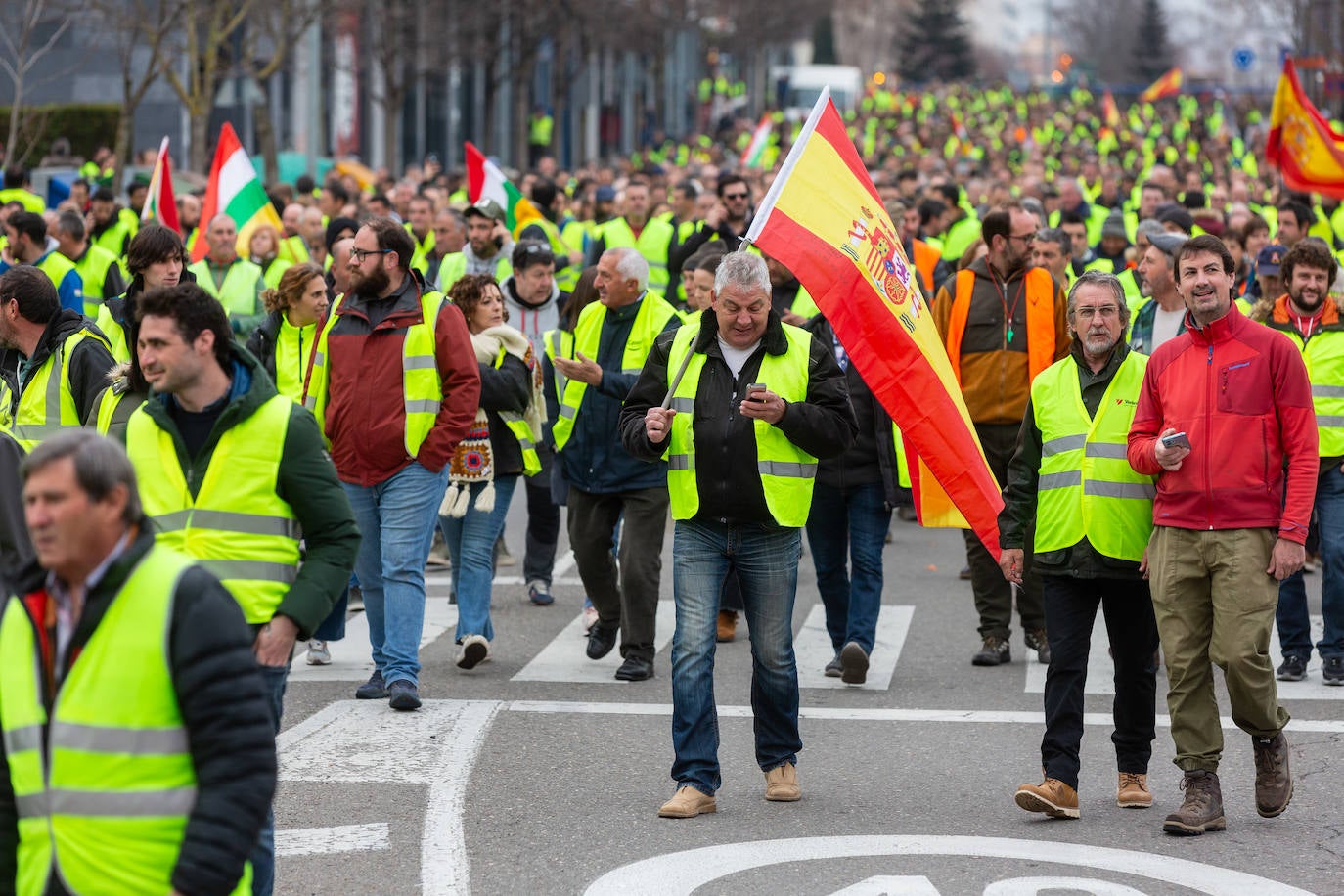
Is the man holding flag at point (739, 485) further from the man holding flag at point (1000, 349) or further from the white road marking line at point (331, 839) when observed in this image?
the man holding flag at point (1000, 349)

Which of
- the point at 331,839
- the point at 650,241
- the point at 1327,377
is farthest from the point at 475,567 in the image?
the point at 650,241

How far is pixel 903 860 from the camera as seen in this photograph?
21.7 feet

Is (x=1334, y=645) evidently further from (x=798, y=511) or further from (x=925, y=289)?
(x=925, y=289)

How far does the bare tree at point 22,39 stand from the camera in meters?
24.0

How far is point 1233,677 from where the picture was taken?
22.4ft

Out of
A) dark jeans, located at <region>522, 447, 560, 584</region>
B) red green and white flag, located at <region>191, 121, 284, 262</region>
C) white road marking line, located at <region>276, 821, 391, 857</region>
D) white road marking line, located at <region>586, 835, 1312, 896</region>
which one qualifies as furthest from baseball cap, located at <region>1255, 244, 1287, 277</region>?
red green and white flag, located at <region>191, 121, 284, 262</region>

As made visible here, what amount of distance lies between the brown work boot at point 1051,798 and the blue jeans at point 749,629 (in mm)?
833

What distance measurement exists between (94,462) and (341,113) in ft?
158

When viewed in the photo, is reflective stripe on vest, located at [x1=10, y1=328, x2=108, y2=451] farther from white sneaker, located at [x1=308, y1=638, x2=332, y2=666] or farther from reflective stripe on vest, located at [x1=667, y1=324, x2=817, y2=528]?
white sneaker, located at [x1=308, y1=638, x2=332, y2=666]

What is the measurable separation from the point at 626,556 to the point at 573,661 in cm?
72

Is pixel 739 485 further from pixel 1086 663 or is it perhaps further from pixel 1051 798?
pixel 1051 798

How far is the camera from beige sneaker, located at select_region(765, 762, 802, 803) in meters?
7.32

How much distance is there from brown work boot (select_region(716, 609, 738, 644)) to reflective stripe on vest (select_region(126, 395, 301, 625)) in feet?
17.1

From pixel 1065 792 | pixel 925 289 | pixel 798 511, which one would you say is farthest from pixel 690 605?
pixel 925 289
